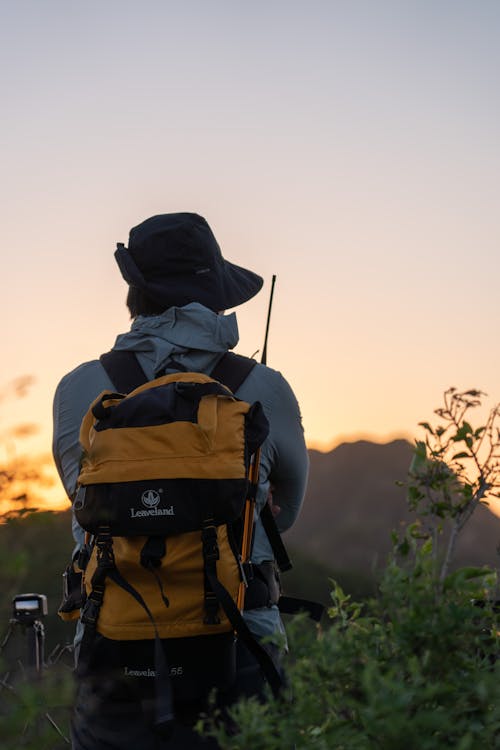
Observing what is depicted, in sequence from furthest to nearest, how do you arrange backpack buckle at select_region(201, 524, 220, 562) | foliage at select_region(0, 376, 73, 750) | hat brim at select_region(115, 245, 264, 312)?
hat brim at select_region(115, 245, 264, 312) < backpack buckle at select_region(201, 524, 220, 562) < foliage at select_region(0, 376, 73, 750)

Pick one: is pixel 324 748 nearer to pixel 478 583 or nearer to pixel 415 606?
pixel 415 606

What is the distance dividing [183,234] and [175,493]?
97 cm

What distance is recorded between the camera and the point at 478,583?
2.17 meters

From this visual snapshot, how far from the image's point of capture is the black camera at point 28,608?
4197mm

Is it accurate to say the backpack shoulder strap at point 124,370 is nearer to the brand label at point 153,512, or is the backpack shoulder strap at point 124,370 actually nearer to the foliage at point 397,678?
the brand label at point 153,512

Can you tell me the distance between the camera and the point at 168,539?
2.68 metres

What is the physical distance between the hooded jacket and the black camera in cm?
124

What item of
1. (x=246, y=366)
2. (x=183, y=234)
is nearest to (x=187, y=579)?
(x=246, y=366)

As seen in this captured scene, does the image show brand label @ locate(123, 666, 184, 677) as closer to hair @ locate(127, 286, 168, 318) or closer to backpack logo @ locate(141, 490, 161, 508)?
backpack logo @ locate(141, 490, 161, 508)

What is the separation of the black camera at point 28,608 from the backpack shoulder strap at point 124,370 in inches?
60.8

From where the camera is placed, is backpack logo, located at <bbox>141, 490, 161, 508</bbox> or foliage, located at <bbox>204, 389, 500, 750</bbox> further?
backpack logo, located at <bbox>141, 490, 161, 508</bbox>

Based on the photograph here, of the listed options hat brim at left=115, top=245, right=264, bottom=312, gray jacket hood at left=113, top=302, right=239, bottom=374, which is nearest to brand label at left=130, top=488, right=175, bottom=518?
gray jacket hood at left=113, top=302, right=239, bottom=374

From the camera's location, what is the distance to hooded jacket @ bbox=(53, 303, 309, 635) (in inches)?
119

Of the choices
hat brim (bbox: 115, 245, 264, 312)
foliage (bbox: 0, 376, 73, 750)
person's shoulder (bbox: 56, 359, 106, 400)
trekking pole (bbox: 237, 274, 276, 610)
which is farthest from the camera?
hat brim (bbox: 115, 245, 264, 312)
